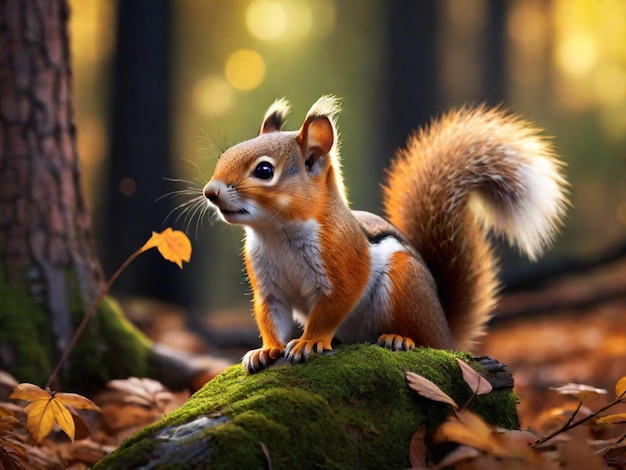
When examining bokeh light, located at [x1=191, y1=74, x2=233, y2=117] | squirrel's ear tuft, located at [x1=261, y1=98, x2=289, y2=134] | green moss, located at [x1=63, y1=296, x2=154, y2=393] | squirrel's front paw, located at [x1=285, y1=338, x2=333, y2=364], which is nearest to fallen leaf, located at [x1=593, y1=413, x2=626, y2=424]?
squirrel's front paw, located at [x1=285, y1=338, x2=333, y2=364]

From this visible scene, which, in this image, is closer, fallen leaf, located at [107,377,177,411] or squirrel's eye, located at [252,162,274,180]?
squirrel's eye, located at [252,162,274,180]

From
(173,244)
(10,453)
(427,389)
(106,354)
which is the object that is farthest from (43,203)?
(427,389)

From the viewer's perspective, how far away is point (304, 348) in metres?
1.84

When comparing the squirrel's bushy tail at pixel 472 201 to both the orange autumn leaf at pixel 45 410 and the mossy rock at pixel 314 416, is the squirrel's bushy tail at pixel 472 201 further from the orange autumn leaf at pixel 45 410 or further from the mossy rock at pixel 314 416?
the orange autumn leaf at pixel 45 410

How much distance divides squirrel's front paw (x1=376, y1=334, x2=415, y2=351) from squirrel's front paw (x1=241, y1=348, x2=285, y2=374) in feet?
1.22

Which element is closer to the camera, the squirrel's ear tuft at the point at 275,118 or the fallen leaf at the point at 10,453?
the fallen leaf at the point at 10,453

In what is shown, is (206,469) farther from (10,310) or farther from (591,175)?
(591,175)

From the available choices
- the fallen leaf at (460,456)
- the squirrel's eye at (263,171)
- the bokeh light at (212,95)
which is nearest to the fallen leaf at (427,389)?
the fallen leaf at (460,456)

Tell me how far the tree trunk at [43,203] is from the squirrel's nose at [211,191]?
51.8 inches

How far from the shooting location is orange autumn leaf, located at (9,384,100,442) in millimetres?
1670

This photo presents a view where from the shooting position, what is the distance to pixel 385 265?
2176 mm

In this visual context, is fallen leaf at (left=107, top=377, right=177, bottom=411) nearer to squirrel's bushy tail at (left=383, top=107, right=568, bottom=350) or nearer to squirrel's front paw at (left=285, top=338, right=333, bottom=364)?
squirrel's front paw at (left=285, top=338, right=333, bottom=364)

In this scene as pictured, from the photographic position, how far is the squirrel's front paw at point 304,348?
5.98ft

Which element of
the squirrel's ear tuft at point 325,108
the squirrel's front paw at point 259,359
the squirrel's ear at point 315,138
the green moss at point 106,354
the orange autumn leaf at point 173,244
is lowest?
the green moss at point 106,354
